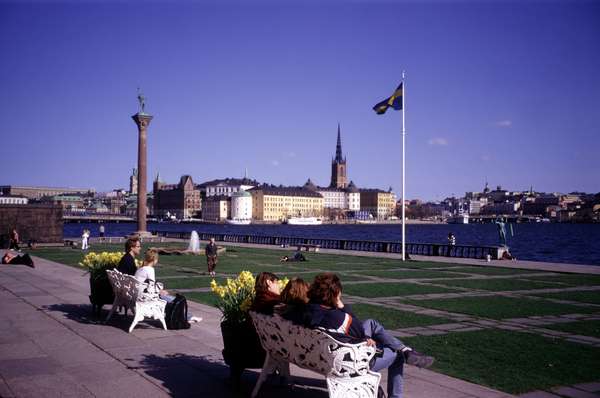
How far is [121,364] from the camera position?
842cm

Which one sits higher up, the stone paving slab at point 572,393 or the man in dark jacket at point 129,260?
the man in dark jacket at point 129,260

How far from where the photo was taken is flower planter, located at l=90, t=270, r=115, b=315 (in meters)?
12.3

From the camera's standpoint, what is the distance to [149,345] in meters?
9.71

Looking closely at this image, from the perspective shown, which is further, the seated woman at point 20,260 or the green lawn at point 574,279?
the seated woman at point 20,260

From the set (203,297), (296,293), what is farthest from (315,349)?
(203,297)

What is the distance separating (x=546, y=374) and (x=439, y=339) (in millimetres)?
2600

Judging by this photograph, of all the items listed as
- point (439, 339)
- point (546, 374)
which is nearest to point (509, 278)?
point (439, 339)

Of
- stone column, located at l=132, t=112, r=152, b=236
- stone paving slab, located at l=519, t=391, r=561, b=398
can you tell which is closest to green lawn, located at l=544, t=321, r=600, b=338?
stone paving slab, located at l=519, t=391, r=561, b=398

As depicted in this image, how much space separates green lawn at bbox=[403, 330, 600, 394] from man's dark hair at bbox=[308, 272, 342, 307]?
257cm

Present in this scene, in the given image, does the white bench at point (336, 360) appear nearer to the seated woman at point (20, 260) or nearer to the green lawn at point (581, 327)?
the green lawn at point (581, 327)

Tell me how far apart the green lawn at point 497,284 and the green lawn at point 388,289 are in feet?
5.09

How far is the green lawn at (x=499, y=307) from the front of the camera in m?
14.0

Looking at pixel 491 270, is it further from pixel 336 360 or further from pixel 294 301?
pixel 336 360

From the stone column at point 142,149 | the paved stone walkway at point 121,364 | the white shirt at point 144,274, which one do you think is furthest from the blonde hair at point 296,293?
the stone column at point 142,149
